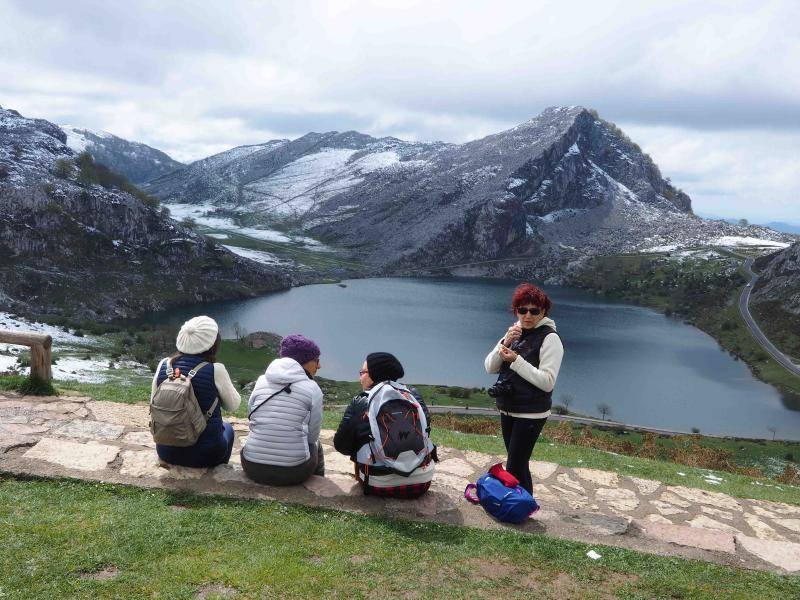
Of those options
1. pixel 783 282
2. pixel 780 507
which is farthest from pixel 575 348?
pixel 780 507

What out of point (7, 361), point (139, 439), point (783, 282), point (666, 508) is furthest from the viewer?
point (783, 282)

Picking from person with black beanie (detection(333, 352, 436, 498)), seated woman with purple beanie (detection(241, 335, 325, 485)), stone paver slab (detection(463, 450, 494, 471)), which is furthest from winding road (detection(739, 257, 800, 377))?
seated woman with purple beanie (detection(241, 335, 325, 485))

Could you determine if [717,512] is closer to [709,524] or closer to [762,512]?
[709,524]

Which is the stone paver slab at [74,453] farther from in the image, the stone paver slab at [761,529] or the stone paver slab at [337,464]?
the stone paver slab at [761,529]

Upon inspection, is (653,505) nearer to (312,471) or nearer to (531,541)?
(531,541)

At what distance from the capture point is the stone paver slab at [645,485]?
34.6 ft

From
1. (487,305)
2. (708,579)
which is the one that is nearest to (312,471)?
(708,579)

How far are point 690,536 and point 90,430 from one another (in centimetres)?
972

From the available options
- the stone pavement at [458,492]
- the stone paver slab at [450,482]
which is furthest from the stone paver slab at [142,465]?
the stone paver slab at [450,482]

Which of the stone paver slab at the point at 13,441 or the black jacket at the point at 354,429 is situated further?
the stone paver slab at the point at 13,441

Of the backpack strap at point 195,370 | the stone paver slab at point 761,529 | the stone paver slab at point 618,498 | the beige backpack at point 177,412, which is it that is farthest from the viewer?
the stone paver slab at point 618,498

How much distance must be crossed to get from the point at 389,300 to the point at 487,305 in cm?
2757

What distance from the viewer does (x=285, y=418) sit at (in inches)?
300

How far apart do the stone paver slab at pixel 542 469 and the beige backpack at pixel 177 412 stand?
6.40 m
